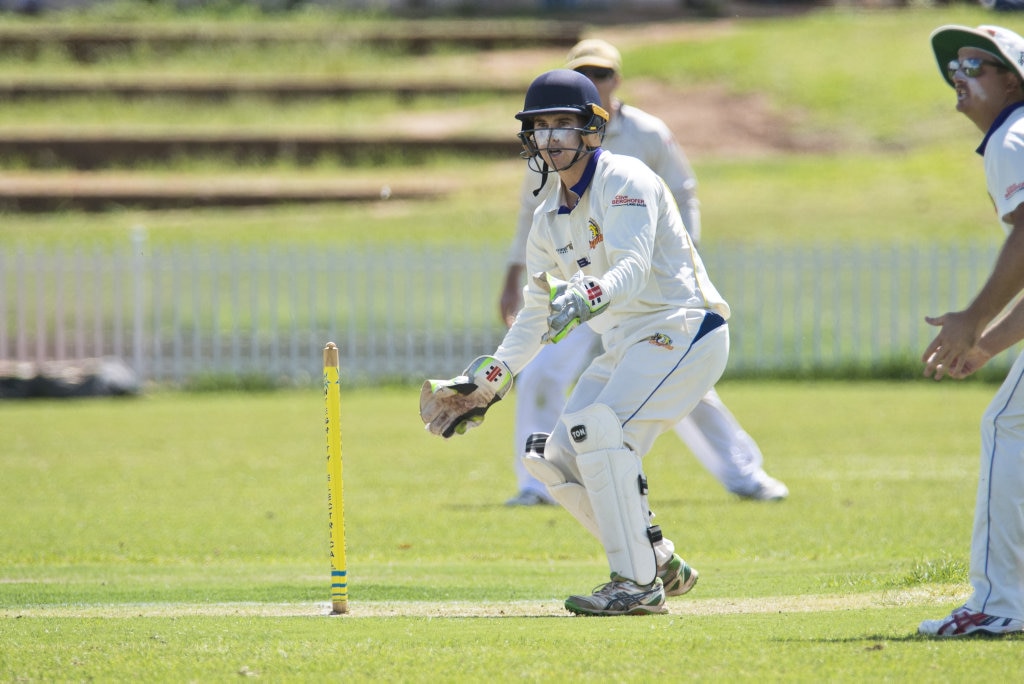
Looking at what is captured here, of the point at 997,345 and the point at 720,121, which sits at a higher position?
the point at 997,345

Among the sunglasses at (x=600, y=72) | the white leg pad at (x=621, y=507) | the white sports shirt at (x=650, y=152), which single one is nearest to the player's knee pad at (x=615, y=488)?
the white leg pad at (x=621, y=507)

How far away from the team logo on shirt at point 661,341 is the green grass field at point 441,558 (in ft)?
3.58

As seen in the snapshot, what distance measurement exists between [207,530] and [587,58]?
3674mm

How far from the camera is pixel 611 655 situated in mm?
4945

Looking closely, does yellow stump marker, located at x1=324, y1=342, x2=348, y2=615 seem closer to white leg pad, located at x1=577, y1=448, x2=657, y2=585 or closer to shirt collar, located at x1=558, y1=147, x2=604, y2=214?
white leg pad, located at x1=577, y1=448, x2=657, y2=585

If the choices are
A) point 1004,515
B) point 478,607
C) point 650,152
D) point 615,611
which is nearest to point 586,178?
point 615,611

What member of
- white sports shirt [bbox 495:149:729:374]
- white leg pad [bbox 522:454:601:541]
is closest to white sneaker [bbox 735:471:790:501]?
white sports shirt [bbox 495:149:729:374]

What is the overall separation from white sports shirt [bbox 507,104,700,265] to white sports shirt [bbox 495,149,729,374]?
9.03 feet

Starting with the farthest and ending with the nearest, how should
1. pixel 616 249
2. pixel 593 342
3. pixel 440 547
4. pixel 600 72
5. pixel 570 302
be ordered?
pixel 593 342
pixel 600 72
pixel 440 547
pixel 616 249
pixel 570 302

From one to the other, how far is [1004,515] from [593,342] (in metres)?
5.13

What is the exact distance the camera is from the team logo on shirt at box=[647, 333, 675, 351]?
6.10m

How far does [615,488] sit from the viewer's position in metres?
5.91

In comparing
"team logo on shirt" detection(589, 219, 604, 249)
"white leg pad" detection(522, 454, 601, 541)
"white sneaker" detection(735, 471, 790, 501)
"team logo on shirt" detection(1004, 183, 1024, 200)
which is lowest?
"white sneaker" detection(735, 471, 790, 501)

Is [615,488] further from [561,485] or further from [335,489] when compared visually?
[335,489]
